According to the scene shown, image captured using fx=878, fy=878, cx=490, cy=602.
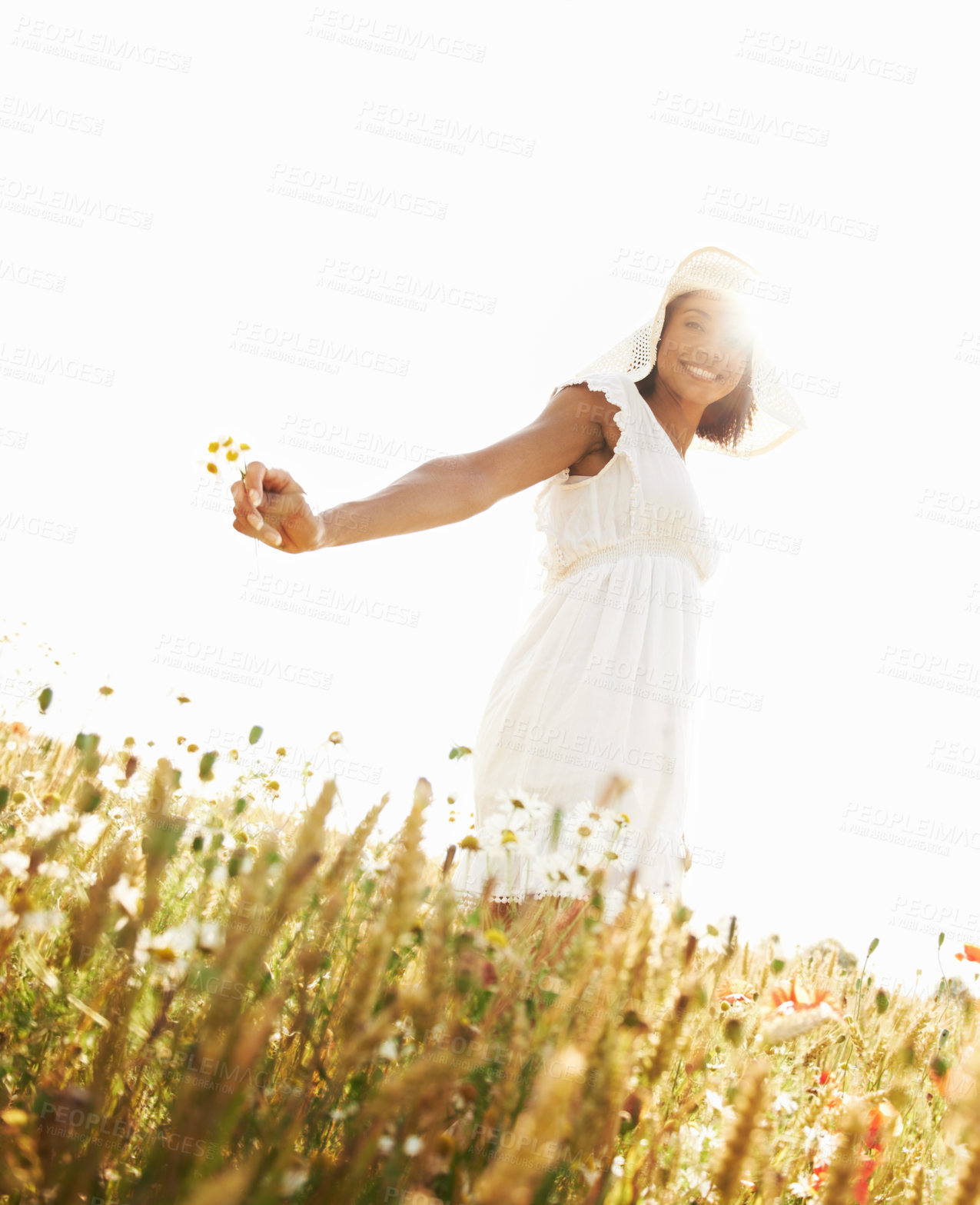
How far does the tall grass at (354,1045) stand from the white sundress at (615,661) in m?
0.60

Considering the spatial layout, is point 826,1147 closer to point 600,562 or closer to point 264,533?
point 264,533

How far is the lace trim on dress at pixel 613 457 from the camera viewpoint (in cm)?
280

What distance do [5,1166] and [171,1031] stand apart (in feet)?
1.10

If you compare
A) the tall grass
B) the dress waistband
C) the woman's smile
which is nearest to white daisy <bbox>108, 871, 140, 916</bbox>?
the tall grass

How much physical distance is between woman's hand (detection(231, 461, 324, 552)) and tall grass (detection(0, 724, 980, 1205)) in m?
0.56

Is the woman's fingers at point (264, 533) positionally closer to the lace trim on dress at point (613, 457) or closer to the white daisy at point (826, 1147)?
the lace trim on dress at point (613, 457)

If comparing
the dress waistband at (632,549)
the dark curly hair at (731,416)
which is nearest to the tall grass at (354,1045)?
the dress waistband at (632,549)

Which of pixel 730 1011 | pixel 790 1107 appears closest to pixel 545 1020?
pixel 790 1107

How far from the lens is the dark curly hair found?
3861 mm

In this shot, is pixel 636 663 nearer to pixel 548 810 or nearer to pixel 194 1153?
pixel 548 810

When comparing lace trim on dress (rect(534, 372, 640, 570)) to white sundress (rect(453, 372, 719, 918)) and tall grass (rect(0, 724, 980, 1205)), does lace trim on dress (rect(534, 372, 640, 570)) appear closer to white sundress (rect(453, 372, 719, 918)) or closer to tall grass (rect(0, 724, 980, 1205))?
white sundress (rect(453, 372, 719, 918))

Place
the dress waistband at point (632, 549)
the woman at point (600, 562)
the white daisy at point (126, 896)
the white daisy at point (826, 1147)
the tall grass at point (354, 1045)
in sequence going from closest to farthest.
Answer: the tall grass at point (354, 1045) < the white daisy at point (126, 896) < the white daisy at point (826, 1147) < the woman at point (600, 562) < the dress waistband at point (632, 549)

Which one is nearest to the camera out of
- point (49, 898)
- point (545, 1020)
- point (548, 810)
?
point (545, 1020)

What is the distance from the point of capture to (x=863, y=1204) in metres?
1.38
